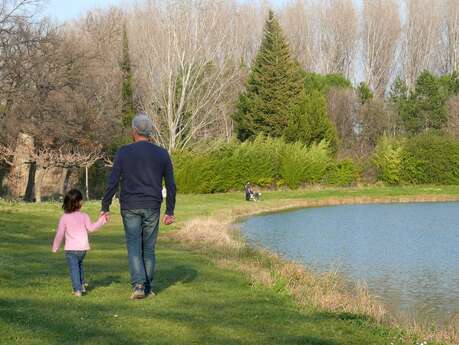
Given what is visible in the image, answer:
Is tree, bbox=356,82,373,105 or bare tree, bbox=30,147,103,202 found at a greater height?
tree, bbox=356,82,373,105

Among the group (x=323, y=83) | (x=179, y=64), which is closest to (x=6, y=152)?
(x=179, y=64)

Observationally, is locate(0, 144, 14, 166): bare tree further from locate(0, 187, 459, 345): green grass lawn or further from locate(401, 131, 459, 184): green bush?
locate(401, 131, 459, 184): green bush

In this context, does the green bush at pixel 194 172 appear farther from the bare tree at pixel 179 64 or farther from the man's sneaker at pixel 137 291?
the man's sneaker at pixel 137 291

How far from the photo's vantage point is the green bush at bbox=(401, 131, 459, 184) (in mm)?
56750

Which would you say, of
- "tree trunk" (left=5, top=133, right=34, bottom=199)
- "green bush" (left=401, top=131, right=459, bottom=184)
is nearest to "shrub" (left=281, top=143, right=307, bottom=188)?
"green bush" (left=401, top=131, right=459, bottom=184)

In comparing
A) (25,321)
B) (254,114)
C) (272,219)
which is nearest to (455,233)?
(272,219)

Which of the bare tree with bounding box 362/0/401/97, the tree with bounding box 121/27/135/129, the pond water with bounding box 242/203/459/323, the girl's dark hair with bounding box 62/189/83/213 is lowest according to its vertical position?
the pond water with bounding box 242/203/459/323

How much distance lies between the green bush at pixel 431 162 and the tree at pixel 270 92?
9.88 m

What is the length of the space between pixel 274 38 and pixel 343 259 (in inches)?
1715

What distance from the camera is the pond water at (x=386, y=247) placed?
1416 cm

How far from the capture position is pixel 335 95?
69500 mm

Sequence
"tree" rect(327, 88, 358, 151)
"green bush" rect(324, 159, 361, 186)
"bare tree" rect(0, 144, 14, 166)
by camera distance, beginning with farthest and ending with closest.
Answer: "tree" rect(327, 88, 358, 151) → "green bush" rect(324, 159, 361, 186) → "bare tree" rect(0, 144, 14, 166)

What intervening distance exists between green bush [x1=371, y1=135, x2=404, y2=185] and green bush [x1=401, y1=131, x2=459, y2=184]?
18.1 inches

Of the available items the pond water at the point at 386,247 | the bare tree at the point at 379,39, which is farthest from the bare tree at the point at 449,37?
the pond water at the point at 386,247
